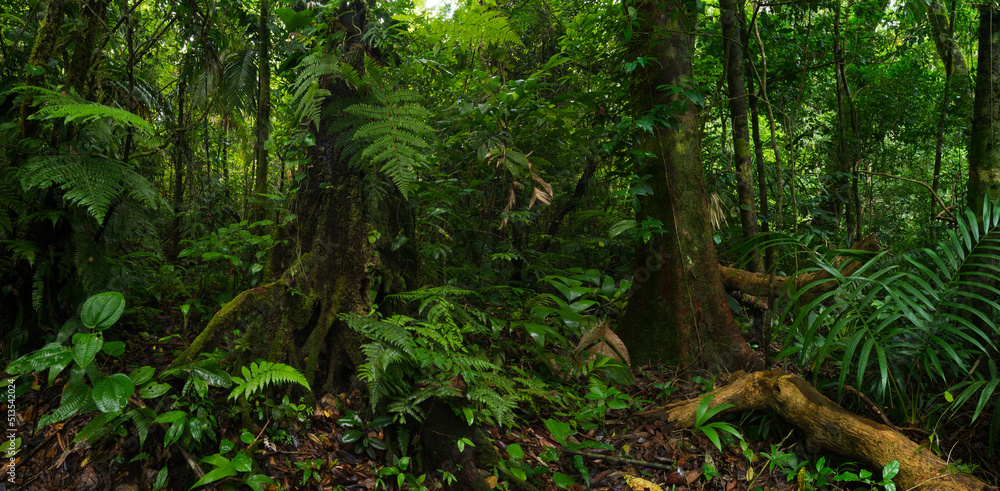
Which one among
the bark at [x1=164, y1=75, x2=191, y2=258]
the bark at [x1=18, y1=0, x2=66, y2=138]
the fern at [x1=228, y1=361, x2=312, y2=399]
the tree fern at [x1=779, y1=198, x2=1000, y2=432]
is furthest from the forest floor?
the bark at [x1=164, y1=75, x2=191, y2=258]

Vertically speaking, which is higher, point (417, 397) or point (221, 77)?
point (221, 77)

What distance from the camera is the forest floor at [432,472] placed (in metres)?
1.89

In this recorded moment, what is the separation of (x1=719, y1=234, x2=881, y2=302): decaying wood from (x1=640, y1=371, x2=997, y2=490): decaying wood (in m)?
0.70

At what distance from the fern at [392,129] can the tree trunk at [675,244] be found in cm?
193

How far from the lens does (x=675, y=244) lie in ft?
11.9

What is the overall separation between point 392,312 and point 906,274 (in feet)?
8.81

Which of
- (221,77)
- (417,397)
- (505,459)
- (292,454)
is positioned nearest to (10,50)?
(221,77)

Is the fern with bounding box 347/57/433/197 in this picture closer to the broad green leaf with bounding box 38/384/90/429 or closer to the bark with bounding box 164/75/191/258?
the broad green leaf with bounding box 38/384/90/429

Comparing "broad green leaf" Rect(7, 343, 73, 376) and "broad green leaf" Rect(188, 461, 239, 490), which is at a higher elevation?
"broad green leaf" Rect(7, 343, 73, 376)

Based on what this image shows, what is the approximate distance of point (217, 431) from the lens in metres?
2.08

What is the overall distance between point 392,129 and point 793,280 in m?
3.01

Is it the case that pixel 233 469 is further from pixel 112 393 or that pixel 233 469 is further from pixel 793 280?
pixel 793 280

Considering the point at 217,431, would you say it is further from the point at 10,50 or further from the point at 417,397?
the point at 10,50

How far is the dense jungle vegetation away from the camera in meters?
2.11
